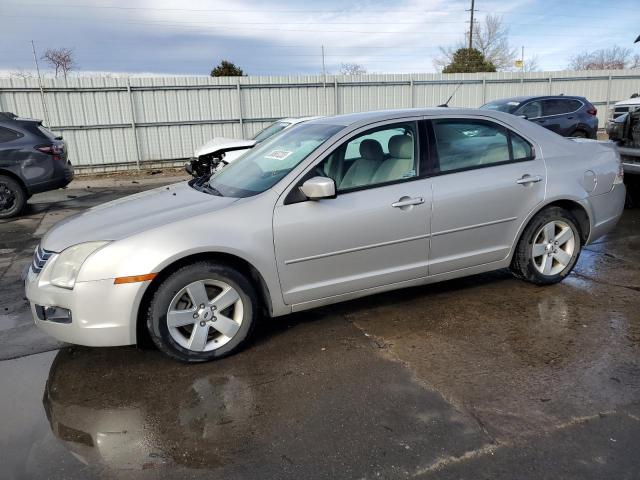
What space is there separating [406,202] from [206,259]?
1512 mm

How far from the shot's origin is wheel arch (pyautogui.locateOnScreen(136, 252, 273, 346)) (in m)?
3.40

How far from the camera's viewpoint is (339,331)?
405cm

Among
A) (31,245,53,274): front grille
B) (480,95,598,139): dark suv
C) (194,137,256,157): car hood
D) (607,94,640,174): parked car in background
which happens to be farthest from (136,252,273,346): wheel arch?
(480,95,598,139): dark suv

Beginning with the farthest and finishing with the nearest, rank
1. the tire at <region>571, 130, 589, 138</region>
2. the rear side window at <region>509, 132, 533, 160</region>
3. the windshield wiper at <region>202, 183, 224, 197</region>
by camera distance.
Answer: the tire at <region>571, 130, 589, 138</region> < the rear side window at <region>509, 132, 533, 160</region> < the windshield wiper at <region>202, 183, 224, 197</region>

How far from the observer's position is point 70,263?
3338 mm

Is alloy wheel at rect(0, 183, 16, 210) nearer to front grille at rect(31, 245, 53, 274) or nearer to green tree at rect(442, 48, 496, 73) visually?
front grille at rect(31, 245, 53, 274)

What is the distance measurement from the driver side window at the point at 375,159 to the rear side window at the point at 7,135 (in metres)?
7.48

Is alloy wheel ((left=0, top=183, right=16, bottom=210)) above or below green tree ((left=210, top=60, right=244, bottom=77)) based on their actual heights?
below

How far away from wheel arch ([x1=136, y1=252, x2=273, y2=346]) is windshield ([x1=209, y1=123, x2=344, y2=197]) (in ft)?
1.64

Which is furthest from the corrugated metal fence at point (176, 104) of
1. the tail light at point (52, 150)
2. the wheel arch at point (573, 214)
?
the wheel arch at point (573, 214)

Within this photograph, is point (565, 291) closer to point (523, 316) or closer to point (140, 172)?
point (523, 316)

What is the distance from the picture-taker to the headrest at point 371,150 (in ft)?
13.6

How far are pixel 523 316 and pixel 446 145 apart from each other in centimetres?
149

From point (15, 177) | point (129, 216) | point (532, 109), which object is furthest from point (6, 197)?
point (532, 109)
